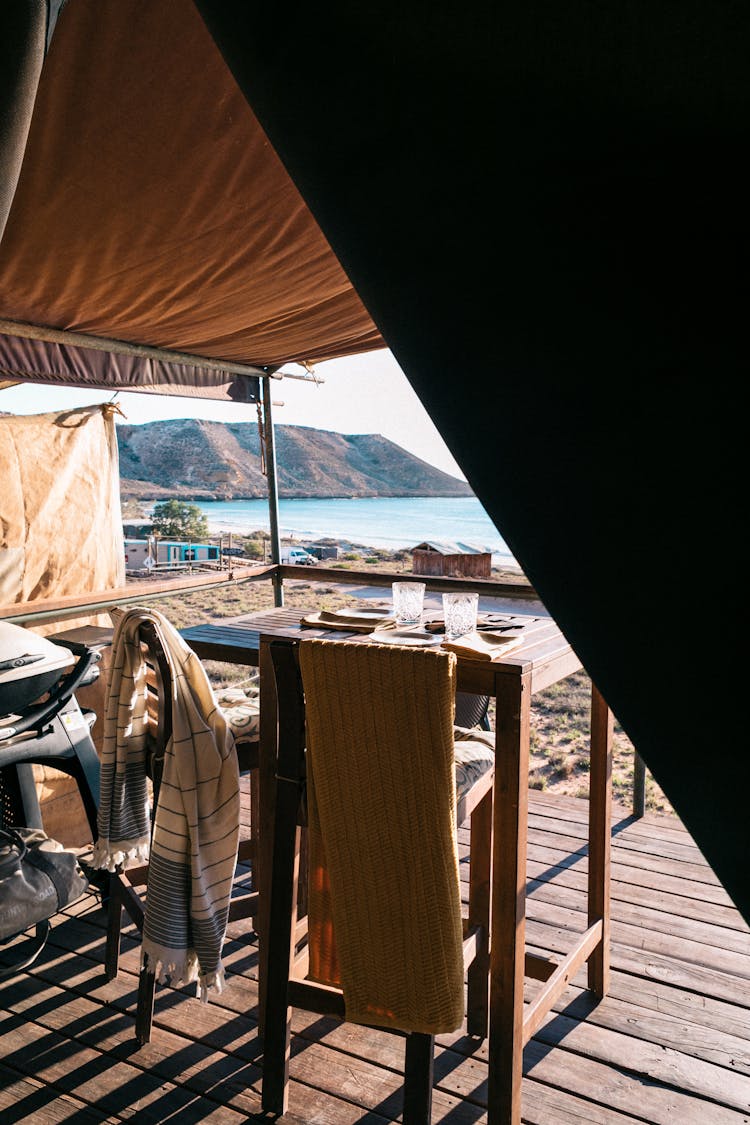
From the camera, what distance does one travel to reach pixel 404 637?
2051 mm

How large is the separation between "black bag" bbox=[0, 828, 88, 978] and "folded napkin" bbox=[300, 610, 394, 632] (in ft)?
3.24

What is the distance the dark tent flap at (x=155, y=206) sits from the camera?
1.38 meters

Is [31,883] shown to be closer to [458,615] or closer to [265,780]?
[265,780]

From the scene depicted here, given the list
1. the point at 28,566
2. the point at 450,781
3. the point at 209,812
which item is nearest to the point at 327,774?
the point at 450,781

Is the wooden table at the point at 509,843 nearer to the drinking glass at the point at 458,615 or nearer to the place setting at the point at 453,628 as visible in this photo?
the place setting at the point at 453,628

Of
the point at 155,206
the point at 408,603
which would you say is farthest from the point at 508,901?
the point at 155,206

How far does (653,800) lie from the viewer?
435 cm

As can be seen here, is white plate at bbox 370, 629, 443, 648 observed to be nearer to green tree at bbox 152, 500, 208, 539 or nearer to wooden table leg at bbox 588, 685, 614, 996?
wooden table leg at bbox 588, 685, 614, 996

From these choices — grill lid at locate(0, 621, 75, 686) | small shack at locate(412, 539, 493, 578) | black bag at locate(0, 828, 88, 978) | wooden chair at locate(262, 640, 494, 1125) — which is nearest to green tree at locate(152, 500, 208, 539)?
small shack at locate(412, 539, 493, 578)

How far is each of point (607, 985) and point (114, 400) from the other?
9.59ft

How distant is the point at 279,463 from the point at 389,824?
37609 millimetres

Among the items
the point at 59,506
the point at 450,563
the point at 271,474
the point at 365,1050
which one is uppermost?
the point at 271,474

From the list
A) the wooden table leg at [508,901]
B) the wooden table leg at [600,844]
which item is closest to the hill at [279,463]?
the wooden table leg at [600,844]

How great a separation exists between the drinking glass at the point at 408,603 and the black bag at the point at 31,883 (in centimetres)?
120
